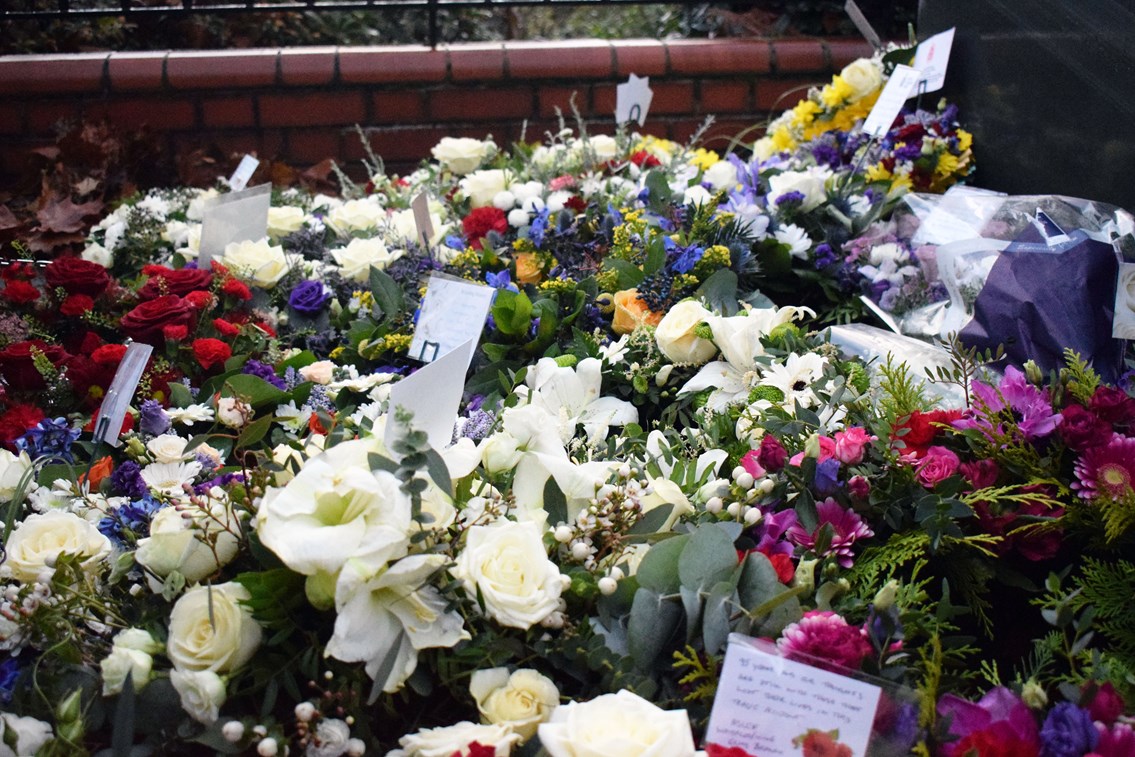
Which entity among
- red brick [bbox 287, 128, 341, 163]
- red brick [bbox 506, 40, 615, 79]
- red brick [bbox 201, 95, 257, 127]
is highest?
red brick [bbox 506, 40, 615, 79]

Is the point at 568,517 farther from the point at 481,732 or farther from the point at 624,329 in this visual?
the point at 624,329

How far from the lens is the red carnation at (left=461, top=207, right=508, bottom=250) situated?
81.5 inches

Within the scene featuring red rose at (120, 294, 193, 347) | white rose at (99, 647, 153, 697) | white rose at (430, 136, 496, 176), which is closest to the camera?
white rose at (99, 647, 153, 697)

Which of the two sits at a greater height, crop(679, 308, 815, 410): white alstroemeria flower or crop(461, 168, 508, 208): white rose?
crop(679, 308, 815, 410): white alstroemeria flower

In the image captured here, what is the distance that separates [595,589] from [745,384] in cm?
51

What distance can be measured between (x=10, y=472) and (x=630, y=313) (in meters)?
0.95

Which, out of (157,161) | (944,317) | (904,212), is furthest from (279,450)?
(157,161)

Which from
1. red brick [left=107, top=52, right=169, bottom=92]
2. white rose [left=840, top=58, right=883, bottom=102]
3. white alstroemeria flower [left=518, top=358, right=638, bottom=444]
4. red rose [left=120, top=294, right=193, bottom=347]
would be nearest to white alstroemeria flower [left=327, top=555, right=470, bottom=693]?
white alstroemeria flower [left=518, top=358, right=638, bottom=444]

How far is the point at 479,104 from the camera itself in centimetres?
320

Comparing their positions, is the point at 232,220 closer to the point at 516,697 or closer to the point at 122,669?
the point at 122,669

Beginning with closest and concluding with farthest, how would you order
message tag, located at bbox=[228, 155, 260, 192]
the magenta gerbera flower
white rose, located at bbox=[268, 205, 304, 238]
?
the magenta gerbera flower, white rose, located at bbox=[268, 205, 304, 238], message tag, located at bbox=[228, 155, 260, 192]

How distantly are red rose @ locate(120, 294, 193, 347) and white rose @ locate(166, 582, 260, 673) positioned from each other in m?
0.78

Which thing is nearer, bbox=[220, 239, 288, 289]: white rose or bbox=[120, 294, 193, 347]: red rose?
bbox=[120, 294, 193, 347]: red rose

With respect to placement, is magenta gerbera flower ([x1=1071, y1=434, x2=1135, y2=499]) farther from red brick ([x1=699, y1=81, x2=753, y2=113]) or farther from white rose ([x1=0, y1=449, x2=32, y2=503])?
red brick ([x1=699, y1=81, x2=753, y2=113])
